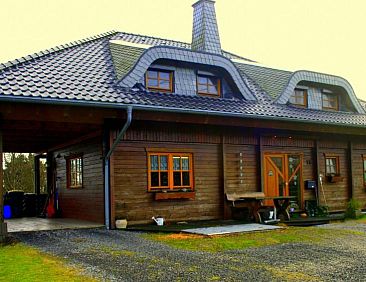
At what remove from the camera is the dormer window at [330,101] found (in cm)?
1720

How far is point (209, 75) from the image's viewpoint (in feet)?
47.0

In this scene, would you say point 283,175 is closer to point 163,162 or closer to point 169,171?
point 169,171

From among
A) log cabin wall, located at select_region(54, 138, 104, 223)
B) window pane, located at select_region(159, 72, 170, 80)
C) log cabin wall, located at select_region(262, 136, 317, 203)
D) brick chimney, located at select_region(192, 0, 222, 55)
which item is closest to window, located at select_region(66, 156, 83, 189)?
log cabin wall, located at select_region(54, 138, 104, 223)

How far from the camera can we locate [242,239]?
32.2ft

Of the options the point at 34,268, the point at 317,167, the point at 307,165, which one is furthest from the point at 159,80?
the point at 34,268

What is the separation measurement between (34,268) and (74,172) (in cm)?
792

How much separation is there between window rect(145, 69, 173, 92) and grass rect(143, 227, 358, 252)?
14.6 ft

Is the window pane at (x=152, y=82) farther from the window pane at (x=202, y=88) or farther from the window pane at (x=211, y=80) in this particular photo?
the window pane at (x=211, y=80)

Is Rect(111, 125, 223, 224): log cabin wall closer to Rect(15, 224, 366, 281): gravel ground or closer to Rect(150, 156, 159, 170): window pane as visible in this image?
Rect(150, 156, 159, 170): window pane

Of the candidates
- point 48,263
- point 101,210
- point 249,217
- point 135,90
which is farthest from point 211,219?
point 48,263

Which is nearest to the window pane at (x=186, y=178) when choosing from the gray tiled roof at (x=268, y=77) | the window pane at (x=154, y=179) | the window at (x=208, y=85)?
the window pane at (x=154, y=179)

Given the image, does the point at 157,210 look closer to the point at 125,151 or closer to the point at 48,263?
the point at 125,151

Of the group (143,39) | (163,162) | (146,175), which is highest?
(143,39)

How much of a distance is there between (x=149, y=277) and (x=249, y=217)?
7.14 m
